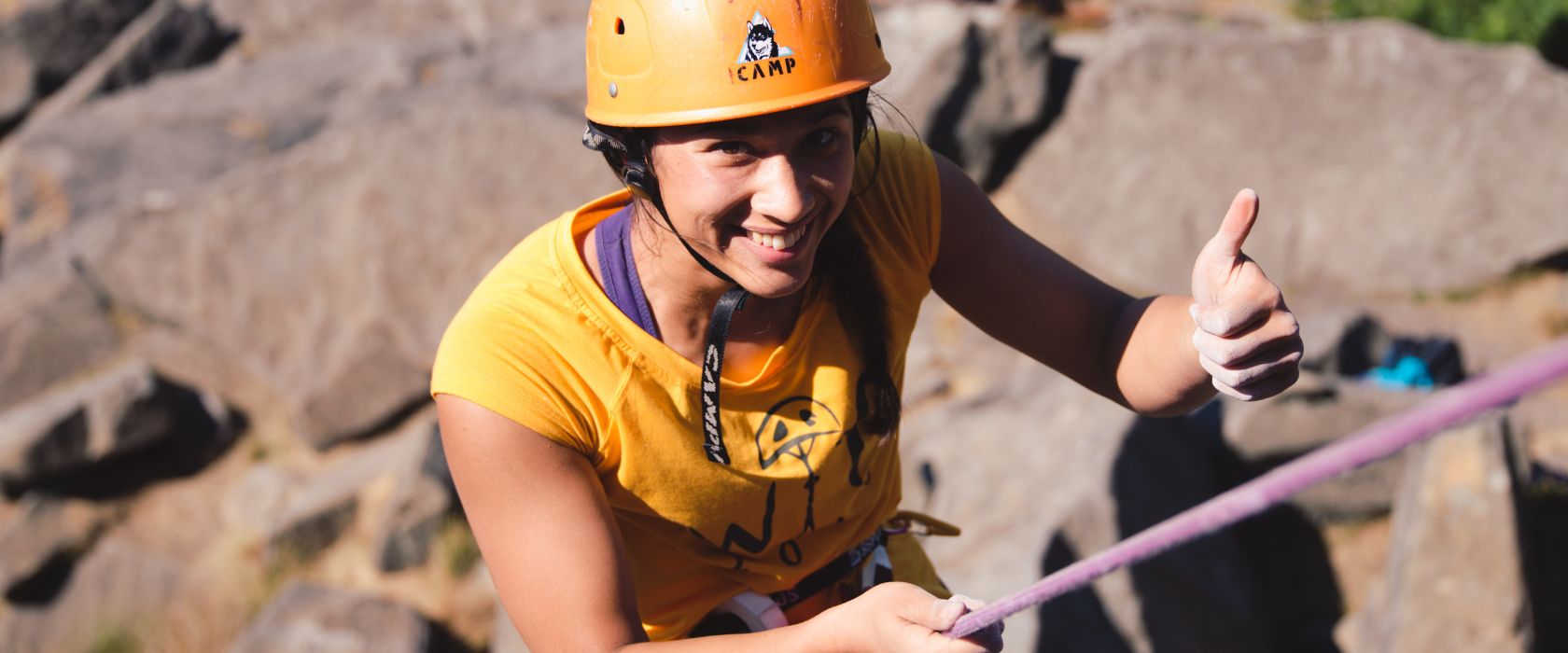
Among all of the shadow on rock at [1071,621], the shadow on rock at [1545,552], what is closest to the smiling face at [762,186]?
the shadow on rock at [1071,621]

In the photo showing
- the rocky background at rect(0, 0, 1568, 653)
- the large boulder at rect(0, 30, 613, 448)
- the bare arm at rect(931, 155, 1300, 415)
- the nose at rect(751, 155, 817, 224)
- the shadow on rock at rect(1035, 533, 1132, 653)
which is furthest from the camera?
the large boulder at rect(0, 30, 613, 448)

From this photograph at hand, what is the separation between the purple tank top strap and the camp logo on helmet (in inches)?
15.0

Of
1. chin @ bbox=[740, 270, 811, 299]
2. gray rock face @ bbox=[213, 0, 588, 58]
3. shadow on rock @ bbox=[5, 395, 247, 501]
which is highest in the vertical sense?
chin @ bbox=[740, 270, 811, 299]

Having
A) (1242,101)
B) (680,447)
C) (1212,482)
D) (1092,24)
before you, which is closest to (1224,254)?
(680,447)

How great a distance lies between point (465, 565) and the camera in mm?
5621

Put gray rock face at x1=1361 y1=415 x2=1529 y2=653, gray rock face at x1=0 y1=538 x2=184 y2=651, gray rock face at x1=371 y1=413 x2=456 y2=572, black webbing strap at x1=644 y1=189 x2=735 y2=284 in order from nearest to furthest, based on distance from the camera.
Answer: black webbing strap at x1=644 y1=189 x2=735 y2=284 < gray rock face at x1=1361 y1=415 x2=1529 y2=653 < gray rock face at x1=371 y1=413 x2=456 y2=572 < gray rock face at x1=0 y1=538 x2=184 y2=651

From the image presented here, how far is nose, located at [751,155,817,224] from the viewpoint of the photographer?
71.9 inches

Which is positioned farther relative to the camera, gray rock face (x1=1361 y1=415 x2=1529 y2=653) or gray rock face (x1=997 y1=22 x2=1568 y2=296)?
gray rock face (x1=997 y1=22 x2=1568 y2=296)

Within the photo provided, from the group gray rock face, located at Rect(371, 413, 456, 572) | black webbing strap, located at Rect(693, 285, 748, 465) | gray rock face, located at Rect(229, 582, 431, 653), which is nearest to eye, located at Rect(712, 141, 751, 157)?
black webbing strap, located at Rect(693, 285, 748, 465)

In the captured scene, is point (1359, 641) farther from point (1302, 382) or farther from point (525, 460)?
point (525, 460)

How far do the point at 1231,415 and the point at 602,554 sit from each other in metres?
3.26

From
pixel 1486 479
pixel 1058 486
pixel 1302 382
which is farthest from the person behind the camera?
pixel 1302 382

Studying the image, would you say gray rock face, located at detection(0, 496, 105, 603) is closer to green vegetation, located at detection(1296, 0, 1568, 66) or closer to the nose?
the nose

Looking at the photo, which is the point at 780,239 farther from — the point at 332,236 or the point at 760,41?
the point at 332,236
